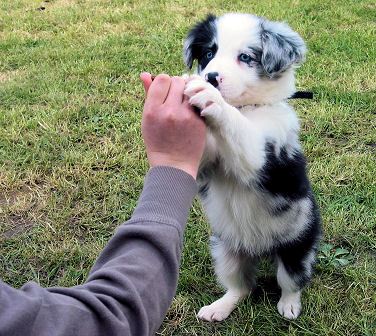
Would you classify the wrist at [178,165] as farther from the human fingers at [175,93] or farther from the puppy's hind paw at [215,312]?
the puppy's hind paw at [215,312]

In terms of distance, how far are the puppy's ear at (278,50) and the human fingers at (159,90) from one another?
83 cm

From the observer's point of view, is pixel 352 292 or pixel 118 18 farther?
pixel 118 18

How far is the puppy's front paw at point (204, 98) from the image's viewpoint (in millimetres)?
1546

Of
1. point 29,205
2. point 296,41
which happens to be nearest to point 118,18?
point 29,205

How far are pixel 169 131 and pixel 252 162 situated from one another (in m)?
0.65

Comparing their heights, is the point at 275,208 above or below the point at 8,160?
above

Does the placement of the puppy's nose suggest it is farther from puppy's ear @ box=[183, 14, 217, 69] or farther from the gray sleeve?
the gray sleeve

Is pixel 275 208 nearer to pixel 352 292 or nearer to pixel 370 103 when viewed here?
pixel 352 292

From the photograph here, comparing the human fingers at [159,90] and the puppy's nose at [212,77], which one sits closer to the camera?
the human fingers at [159,90]

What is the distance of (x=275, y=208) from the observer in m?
2.28

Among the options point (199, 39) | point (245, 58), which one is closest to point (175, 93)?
point (245, 58)

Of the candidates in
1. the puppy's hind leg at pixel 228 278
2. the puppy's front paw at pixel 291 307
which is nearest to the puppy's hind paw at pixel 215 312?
the puppy's hind leg at pixel 228 278

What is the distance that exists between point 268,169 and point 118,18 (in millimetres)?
4344

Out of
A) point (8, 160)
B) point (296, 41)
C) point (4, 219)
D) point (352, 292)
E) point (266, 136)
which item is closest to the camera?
point (266, 136)
